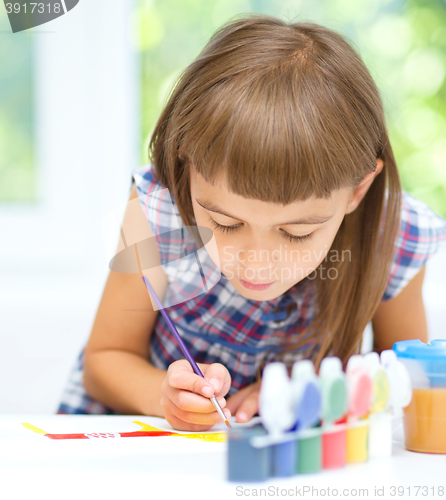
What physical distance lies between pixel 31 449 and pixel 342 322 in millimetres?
409

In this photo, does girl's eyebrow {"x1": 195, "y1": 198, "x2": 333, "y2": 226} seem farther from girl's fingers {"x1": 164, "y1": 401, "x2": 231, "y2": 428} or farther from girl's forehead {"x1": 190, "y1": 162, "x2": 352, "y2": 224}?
girl's fingers {"x1": 164, "y1": 401, "x2": 231, "y2": 428}

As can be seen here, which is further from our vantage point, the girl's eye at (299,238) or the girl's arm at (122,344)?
the girl's arm at (122,344)

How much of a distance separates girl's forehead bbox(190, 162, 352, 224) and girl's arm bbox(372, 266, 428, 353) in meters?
0.28

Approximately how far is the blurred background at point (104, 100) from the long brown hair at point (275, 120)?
64cm

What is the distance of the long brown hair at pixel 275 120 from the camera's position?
483 mm

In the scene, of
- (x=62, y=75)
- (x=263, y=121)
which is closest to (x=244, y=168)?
(x=263, y=121)

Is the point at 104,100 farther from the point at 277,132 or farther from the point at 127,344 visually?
the point at 277,132

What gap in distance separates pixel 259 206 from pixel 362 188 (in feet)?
0.57

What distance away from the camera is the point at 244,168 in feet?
1.59

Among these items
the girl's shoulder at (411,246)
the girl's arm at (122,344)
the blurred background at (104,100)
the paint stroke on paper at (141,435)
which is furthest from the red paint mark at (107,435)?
the blurred background at (104,100)

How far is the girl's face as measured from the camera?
1.67ft

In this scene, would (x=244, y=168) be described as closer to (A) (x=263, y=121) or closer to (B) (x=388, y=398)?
(A) (x=263, y=121)

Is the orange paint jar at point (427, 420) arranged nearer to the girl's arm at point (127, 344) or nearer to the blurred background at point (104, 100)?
the girl's arm at point (127, 344)

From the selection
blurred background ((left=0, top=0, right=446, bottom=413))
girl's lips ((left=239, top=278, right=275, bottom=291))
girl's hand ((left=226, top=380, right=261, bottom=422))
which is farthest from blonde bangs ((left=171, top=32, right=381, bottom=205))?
blurred background ((left=0, top=0, right=446, bottom=413))
